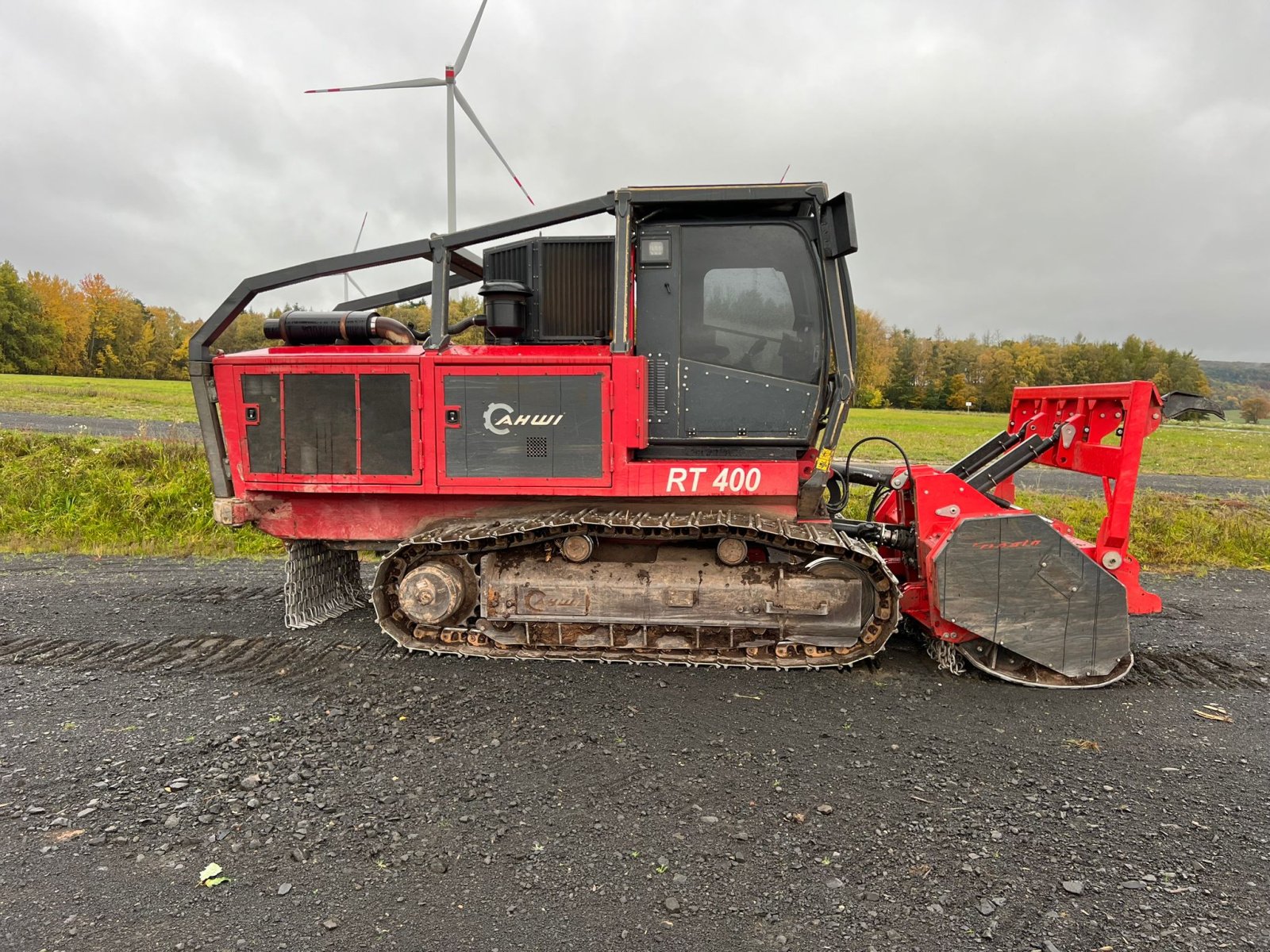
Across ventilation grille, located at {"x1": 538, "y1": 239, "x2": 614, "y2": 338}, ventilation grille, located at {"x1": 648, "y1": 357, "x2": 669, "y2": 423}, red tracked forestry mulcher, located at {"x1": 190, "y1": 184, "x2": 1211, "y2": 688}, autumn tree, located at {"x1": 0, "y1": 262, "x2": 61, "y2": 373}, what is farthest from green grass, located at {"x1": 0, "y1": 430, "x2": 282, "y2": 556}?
autumn tree, located at {"x1": 0, "y1": 262, "x2": 61, "y2": 373}

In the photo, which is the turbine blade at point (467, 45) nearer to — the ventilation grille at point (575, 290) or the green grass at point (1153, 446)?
the ventilation grille at point (575, 290)

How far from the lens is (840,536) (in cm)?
483

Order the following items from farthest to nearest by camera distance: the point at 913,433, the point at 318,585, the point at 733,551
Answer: the point at 913,433 < the point at 318,585 < the point at 733,551

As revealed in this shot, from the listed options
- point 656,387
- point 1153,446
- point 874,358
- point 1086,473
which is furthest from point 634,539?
point 874,358

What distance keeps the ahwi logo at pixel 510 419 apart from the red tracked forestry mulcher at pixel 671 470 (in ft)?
0.07

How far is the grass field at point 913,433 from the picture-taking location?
2047 centimetres

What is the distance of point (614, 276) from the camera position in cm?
486

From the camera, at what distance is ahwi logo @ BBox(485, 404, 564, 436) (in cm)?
486

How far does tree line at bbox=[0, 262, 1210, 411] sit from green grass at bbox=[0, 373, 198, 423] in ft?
79.1

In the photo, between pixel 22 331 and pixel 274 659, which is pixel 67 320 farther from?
pixel 274 659

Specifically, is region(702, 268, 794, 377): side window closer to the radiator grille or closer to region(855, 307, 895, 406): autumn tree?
the radiator grille

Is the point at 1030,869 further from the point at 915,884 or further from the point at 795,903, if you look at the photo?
the point at 795,903

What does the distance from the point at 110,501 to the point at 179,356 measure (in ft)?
184

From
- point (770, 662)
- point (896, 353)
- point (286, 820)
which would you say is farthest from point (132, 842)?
point (896, 353)
